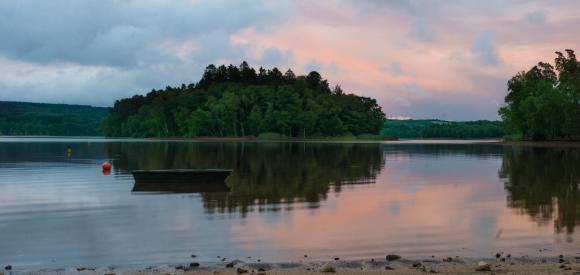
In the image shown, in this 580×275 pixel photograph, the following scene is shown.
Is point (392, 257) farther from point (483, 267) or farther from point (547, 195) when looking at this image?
point (547, 195)

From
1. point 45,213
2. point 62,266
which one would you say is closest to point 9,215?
point 45,213

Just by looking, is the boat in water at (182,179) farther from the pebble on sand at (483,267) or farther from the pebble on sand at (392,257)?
the pebble on sand at (483,267)

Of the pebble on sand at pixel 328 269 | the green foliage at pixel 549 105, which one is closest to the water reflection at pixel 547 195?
the pebble on sand at pixel 328 269

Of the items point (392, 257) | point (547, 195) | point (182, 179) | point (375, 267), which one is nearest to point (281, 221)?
point (392, 257)

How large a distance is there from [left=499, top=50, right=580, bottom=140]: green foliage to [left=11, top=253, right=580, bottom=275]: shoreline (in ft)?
461

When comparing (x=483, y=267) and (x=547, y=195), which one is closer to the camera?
(x=483, y=267)

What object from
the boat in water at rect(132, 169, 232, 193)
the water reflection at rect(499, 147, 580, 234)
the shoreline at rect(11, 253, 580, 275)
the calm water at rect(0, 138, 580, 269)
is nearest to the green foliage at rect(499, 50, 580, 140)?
the water reflection at rect(499, 147, 580, 234)

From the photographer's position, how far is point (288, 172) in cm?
5122

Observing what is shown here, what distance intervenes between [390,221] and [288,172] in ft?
91.1

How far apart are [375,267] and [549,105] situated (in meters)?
145

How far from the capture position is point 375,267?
1493cm

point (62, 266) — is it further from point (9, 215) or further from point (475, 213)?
point (475, 213)

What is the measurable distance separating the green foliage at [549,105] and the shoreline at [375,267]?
140 m

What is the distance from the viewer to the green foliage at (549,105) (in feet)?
472
